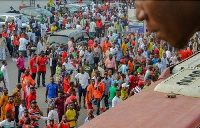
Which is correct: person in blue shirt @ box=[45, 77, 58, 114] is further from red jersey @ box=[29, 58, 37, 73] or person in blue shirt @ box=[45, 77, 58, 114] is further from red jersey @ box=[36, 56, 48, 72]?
red jersey @ box=[29, 58, 37, 73]

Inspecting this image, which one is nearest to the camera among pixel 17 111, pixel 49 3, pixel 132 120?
pixel 132 120

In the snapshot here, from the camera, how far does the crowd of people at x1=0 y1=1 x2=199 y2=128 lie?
12.0 meters

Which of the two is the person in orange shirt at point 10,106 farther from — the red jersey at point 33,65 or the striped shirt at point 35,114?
the red jersey at point 33,65

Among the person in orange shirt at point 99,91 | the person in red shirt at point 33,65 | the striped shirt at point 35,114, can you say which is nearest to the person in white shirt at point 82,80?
the person in orange shirt at point 99,91

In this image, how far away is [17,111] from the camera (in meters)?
13.1

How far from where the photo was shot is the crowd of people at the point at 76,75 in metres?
12.0

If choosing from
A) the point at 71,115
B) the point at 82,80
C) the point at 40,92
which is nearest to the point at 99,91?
the point at 82,80

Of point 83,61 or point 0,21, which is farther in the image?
point 0,21

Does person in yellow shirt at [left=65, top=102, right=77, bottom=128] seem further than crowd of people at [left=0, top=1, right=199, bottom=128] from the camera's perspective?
No

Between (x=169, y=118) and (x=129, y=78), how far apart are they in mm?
8633

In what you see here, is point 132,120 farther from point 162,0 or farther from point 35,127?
point 35,127

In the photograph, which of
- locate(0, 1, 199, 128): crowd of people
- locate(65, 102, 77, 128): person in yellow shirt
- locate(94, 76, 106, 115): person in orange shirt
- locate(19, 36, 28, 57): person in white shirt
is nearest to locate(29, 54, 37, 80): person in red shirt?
locate(0, 1, 199, 128): crowd of people

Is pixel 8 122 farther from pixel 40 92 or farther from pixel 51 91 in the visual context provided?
pixel 40 92

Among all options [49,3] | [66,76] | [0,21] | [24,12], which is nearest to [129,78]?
[66,76]
